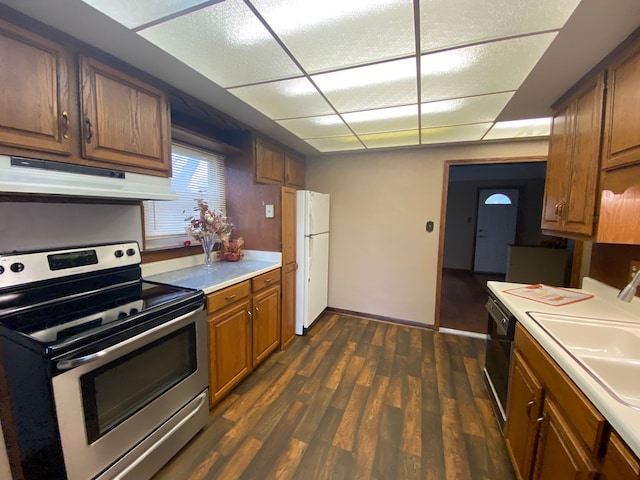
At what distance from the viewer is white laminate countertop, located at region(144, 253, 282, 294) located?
1.76 metres

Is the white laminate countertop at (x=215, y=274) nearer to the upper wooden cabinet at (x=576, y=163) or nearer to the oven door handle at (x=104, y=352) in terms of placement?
the oven door handle at (x=104, y=352)

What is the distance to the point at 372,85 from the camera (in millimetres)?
1643

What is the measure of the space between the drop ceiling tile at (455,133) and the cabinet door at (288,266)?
1453 millimetres

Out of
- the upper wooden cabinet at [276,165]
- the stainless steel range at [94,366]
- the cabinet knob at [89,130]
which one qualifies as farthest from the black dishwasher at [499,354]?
the cabinet knob at [89,130]

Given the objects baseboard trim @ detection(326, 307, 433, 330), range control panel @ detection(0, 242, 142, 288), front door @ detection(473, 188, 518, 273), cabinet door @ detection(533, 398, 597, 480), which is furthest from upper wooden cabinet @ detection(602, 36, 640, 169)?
front door @ detection(473, 188, 518, 273)

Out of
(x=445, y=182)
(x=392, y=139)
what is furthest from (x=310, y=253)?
(x=445, y=182)

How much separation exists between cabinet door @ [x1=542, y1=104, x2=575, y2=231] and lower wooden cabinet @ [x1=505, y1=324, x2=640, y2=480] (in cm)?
91

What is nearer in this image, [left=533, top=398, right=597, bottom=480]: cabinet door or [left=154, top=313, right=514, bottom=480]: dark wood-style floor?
[left=533, top=398, right=597, bottom=480]: cabinet door

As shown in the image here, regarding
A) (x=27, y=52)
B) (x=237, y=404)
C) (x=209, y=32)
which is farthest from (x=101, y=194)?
(x=237, y=404)

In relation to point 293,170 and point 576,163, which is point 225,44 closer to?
point 293,170

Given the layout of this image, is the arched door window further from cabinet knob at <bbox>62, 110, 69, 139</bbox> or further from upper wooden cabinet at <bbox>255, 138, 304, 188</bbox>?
cabinet knob at <bbox>62, 110, 69, 139</bbox>

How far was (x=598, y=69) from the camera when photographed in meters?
1.37

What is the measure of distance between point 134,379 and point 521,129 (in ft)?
11.1

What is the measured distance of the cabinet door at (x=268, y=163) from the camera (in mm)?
2604
